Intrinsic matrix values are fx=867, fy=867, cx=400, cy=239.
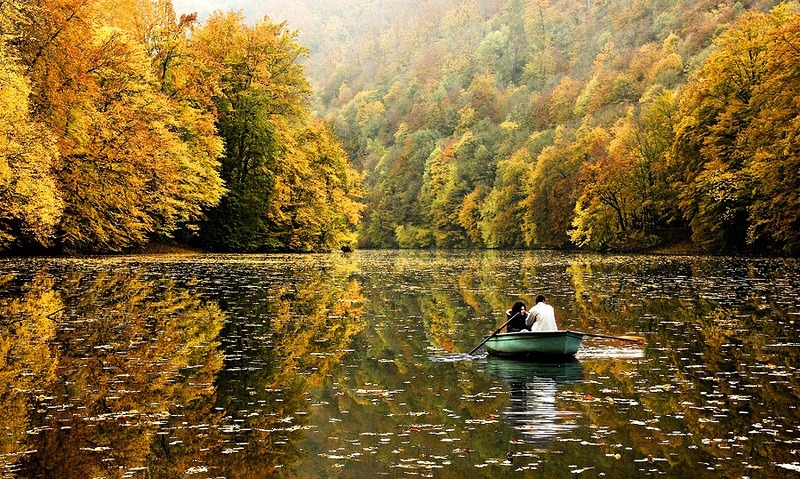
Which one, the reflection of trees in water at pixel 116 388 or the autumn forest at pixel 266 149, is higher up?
the autumn forest at pixel 266 149

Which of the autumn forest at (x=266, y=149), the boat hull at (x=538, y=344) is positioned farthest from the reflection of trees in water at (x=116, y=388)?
the autumn forest at (x=266, y=149)

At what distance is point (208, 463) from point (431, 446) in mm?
2825

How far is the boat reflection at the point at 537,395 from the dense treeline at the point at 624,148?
3613 centimetres

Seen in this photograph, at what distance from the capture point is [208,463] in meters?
10.1

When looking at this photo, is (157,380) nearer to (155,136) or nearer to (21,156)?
(21,156)

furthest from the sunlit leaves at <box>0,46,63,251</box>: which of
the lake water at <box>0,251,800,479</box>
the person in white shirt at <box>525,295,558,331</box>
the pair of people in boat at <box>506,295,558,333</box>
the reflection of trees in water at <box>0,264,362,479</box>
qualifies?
the person in white shirt at <box>525,295,558,331</box>

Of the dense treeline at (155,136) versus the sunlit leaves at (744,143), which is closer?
the dense treeline at (155,136)

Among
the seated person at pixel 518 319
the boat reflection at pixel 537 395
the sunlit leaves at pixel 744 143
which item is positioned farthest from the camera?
the sunlit leaves at pixel 744 143

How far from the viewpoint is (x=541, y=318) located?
762 inches

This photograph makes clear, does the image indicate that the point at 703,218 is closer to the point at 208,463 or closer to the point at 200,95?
the point at 200,95

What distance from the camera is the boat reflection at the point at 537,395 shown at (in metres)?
11.9

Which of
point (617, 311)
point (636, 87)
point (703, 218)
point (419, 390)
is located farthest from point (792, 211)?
point (636, 87)

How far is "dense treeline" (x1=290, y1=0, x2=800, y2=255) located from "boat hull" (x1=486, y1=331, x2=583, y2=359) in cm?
3522

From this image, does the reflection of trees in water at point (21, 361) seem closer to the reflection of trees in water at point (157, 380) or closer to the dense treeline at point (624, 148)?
the reflection of trees in water at point (157, 380)
